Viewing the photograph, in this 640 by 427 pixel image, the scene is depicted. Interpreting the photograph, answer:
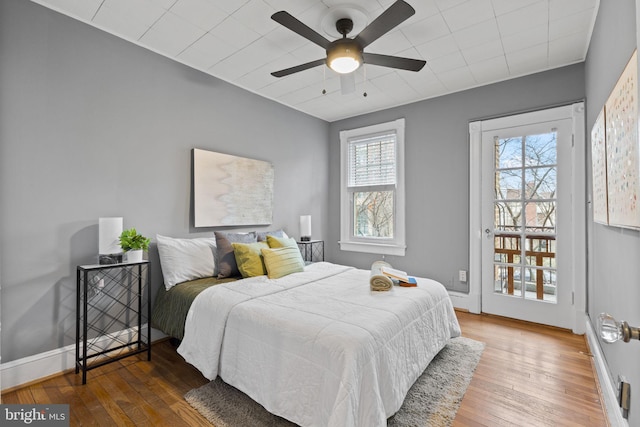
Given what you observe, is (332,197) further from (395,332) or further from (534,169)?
(395,332)

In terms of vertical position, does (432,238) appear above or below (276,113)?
below

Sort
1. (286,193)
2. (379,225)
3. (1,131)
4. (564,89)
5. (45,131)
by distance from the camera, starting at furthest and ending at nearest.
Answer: (379,225)
(286,193)
(564,89)
(45,131)
(1,131)

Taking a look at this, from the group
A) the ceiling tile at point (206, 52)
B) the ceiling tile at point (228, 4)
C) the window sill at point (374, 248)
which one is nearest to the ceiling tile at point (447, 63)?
the ceiling tile at point (228, 4)

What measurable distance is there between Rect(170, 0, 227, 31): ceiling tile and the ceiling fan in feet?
1.95

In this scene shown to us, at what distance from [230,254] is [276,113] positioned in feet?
6.78

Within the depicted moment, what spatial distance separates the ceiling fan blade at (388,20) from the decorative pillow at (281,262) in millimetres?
1815

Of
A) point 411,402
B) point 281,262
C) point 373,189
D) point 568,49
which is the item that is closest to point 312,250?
point 373,189

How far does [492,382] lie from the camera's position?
214 cm

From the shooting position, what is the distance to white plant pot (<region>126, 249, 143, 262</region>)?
7.77ft

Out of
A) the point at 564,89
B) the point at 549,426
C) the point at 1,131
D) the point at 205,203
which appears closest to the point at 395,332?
the point at 549,426

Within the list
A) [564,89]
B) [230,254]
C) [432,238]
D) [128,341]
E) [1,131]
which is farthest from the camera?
[432,238]

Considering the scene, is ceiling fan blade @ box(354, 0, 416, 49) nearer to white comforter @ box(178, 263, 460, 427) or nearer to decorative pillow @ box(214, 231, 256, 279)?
white comforter @ box(178, 263, 460, 427)

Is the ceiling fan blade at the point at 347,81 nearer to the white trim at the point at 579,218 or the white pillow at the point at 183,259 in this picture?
the white pillow at the point at 183,259

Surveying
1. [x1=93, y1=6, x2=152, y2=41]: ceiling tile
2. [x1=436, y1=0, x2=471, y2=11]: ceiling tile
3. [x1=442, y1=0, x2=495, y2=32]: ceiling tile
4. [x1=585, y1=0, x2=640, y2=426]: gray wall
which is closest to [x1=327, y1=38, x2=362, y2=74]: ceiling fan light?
A: [x1=436, y1=0, x2=471, y2=11]: ceiling tile
